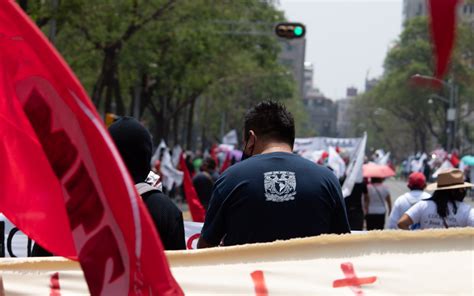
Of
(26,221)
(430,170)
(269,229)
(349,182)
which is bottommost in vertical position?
(430,170)

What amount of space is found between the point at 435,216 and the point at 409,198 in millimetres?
2418

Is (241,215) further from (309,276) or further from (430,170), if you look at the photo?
(430,170)

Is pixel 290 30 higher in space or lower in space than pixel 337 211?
higher

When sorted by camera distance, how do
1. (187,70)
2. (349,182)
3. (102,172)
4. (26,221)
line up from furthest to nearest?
(187,70) < (349,182) < (26,221) < (102,172)

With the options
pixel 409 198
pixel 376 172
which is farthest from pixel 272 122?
pixel 376 172

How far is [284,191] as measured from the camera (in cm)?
420

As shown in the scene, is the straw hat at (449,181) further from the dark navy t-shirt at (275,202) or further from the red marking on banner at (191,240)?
the dark navy t-shirt at (275,202)

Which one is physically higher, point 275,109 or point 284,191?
point 275,109

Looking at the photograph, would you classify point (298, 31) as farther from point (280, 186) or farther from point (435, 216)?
point (280, 186)

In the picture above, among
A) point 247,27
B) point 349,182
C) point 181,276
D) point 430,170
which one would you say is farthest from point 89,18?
point 430,170

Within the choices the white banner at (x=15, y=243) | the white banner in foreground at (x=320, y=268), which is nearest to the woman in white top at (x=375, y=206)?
the white banner at (x=15, y=243)

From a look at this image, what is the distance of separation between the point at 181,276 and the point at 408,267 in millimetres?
624

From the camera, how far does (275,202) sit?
4195mm

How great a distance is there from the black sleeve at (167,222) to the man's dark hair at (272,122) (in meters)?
0.70
